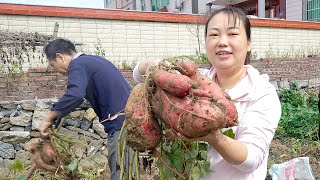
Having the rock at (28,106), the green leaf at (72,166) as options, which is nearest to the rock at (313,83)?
the rock at (28,106)

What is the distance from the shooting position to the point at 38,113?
427 cm

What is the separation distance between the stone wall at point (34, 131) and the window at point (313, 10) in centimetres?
1051

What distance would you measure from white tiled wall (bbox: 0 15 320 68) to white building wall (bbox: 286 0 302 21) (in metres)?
5.28

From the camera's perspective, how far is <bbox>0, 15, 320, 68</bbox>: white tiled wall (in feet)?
18.4

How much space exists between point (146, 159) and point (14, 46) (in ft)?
15.0

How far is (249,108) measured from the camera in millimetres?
1150

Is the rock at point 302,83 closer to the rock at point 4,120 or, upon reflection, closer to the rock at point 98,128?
the rock at point 98,128

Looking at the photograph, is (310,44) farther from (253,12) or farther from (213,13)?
(213,13)

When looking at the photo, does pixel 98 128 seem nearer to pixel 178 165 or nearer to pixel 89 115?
pixel 89 115

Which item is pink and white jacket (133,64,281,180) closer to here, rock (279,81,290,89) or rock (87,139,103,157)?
rock (87,139,103,157)

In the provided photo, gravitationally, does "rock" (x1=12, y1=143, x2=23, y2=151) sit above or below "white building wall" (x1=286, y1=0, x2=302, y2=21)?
below

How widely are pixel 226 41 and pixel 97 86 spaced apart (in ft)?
6.07

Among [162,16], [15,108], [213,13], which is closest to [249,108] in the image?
[213,13]

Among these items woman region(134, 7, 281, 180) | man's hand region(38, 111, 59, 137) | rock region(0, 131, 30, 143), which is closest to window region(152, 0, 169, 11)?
rock region(0, 131, 30, 143)
